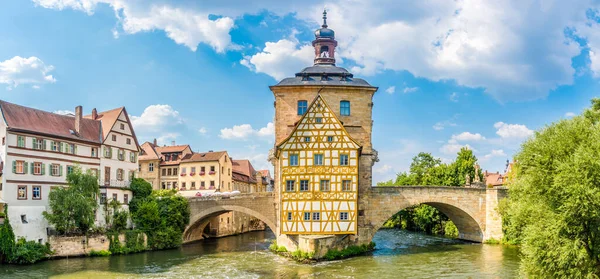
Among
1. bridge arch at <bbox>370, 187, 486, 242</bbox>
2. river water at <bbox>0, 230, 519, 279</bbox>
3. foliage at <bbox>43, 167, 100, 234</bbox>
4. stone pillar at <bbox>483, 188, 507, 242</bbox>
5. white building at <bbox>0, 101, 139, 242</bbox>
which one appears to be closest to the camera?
river water at <bbox>0, 230, 519, 279</bbox>

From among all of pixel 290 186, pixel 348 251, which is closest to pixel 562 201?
pixel 348 251

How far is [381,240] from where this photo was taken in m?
46.2

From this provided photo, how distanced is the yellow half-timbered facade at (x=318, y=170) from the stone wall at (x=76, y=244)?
12.7 meters

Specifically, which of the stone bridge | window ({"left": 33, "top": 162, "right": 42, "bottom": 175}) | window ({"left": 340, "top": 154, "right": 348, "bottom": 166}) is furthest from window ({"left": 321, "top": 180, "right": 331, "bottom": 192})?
window ({"left": 33, "top": 162, "right": 42, "bottom": 175})

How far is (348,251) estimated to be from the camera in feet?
115

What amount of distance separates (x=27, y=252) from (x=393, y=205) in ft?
80.7

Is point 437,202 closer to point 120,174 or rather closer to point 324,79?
point 324,79

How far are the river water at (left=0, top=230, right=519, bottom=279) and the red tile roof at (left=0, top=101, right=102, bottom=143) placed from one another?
29.4ft

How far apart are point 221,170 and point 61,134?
2375cm

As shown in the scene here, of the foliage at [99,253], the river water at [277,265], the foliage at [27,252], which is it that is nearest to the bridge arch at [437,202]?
the river water at [277,265]

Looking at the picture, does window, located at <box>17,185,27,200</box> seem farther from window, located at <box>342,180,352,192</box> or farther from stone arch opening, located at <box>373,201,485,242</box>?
stone arch opening, located at <box>373,201,485,242</box>

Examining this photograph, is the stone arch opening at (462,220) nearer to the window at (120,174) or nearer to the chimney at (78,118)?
the window at (120,174)

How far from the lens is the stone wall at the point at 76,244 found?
34.1 meters

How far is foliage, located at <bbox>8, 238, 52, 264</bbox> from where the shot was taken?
31.2 m
